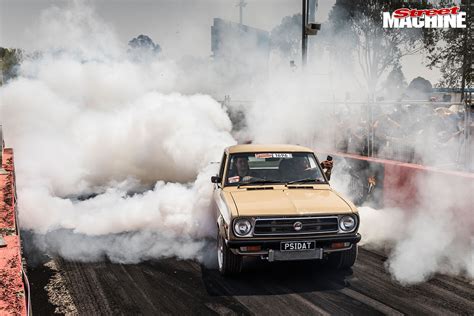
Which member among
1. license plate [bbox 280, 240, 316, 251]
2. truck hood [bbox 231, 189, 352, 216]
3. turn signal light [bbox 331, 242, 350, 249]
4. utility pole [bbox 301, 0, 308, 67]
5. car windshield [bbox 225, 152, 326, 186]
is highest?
utility pole [bbox 301, 0, 308, 67]

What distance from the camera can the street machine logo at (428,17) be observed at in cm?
2139

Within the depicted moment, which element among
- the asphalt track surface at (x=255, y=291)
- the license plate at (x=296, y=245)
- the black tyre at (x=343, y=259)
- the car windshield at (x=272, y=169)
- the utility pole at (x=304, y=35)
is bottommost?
the asphalt track surface at (x=255, y=291)

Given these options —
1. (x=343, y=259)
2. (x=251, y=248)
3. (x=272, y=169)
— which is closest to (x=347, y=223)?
(x=343, y=259)

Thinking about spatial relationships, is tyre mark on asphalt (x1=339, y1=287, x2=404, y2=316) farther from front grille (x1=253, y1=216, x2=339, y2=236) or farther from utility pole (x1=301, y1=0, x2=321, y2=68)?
utility pole (x1=301, y1=0, x2=321, y2=68)

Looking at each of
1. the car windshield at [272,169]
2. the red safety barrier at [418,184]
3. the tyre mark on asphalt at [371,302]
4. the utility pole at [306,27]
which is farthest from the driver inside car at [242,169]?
the utility pole at [306,27]

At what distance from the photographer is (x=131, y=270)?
604cm

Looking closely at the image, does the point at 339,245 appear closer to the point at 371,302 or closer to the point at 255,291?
the point at 371,302

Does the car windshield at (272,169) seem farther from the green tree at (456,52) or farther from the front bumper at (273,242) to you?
the green tree at (456,52)

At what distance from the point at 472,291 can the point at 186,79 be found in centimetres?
1497

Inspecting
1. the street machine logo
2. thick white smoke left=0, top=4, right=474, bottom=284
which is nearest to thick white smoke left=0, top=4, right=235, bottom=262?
thick white smoke left=0, top=4, right=474, bottom=284

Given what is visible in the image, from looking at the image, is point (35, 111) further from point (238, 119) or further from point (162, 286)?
point (162, 286)

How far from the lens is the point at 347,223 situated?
5.57 metres

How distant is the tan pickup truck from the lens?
17.6 ft

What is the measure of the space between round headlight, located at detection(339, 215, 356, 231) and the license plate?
46 centimetres
